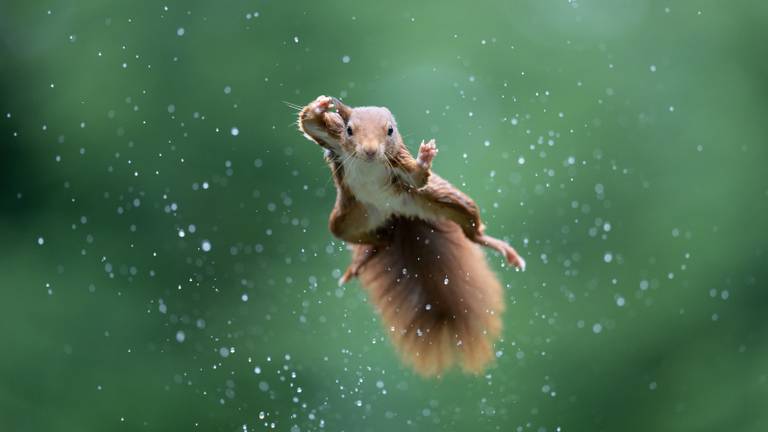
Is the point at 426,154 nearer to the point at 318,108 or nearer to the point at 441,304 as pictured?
the point at 318,108

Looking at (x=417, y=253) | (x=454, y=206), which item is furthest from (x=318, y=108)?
(x=417, y=253)

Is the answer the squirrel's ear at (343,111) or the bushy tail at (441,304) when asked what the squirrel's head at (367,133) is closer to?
the squirrel's ear at (343,111)

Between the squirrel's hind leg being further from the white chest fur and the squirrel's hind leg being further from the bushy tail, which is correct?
the bushy tail

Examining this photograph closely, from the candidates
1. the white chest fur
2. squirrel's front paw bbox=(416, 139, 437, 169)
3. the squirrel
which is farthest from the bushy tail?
squirrel's front paw bbox=(416, 139, 437, 169)

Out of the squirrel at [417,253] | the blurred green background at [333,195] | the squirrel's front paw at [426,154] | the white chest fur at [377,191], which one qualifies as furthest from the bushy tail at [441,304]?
the blurred green background at [333,195]

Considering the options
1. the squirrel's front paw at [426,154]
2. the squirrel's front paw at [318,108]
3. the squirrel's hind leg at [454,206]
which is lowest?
the squirrel's front paw at [426,154]

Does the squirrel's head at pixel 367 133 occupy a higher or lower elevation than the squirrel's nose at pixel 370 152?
higher

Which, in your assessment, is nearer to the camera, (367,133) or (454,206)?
(367,133)

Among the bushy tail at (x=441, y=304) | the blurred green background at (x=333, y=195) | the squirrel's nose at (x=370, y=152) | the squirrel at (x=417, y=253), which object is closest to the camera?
the squirrel's nose at (x=370, y=152)
